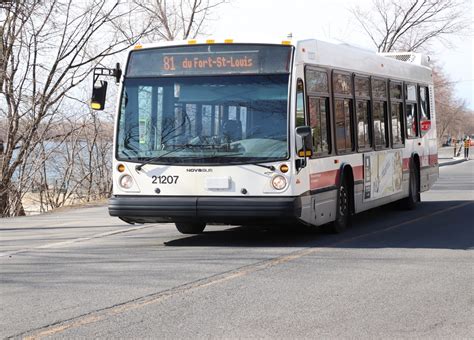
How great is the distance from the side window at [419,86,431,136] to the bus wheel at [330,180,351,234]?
560 centimetres

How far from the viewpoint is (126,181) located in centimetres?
1204

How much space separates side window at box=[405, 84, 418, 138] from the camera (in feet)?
57.9

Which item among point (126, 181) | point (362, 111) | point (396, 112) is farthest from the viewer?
point (396, 112)

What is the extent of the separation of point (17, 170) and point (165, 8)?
910 centimetres

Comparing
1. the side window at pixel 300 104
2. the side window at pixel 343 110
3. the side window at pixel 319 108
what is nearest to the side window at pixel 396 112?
the side window at pixel 343 110

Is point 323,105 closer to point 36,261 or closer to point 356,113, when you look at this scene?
point 356,113

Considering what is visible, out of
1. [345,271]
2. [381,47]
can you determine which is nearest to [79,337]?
[345,271]

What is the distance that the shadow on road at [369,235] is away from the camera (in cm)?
1224

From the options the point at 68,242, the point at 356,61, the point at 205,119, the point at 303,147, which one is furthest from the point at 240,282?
the point at 356,61

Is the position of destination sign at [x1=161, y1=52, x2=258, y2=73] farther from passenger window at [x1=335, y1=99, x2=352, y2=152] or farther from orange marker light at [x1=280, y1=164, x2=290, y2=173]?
passenger window at [x1=335, y1=99, x2=352, y2=152]

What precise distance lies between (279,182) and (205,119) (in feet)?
4.37

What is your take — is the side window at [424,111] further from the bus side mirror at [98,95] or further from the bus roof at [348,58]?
the bus side mirror at [98,95]

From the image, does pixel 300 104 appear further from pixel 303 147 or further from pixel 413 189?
pixel 413 189

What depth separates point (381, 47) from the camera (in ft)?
133
